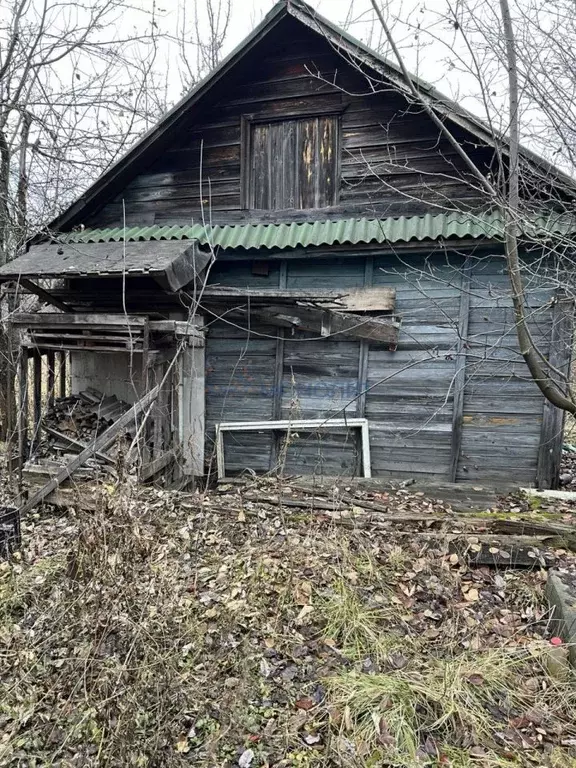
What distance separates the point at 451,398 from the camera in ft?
22.1

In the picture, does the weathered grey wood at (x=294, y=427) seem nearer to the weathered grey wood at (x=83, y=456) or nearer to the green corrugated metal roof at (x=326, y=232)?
the weathered grey wood at (x=83, y=456)

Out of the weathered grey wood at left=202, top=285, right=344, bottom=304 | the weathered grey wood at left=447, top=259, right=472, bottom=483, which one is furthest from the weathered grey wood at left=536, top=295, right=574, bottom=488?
the weathered grey wood at left=202, top=285, right=344, bottom=304

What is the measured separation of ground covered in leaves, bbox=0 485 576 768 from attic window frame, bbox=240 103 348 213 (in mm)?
5312

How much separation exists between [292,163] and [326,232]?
156 cm

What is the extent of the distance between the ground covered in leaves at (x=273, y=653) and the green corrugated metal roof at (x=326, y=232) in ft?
12.9

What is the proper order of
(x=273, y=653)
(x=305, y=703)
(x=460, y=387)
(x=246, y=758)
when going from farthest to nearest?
(x=460, y=387), (x=273, y=653), (x=305, y=703), (x=246, y=758)

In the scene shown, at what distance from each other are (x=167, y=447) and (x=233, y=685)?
4231 millimetres

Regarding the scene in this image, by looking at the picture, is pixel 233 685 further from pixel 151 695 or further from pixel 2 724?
pixel 2 724

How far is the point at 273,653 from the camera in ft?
10.7

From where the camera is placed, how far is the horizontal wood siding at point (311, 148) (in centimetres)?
661

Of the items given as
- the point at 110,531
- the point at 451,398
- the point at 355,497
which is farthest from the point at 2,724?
the point at 451,398

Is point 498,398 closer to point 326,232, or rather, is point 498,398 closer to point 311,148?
point 326,232

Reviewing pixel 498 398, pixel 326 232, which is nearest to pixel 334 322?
pixel 326 232

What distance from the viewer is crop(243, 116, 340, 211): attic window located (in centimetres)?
704
